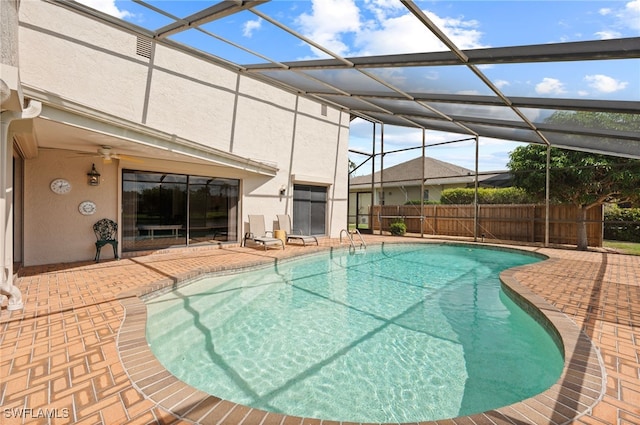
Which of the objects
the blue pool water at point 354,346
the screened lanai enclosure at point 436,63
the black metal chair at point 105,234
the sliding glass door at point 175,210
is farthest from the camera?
the sliding glass door at point 175,210

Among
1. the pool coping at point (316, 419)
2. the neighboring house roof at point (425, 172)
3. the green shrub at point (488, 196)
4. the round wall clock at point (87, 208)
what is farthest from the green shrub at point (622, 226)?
the round wall clock at point (87, 208)

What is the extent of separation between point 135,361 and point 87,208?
6874mm

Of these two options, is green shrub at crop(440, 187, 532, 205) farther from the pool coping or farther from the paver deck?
the pool coping

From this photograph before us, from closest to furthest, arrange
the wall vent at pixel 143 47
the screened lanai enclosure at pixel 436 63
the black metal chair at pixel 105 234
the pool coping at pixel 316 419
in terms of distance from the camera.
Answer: the pool coping at pixel 316 419 → the screened lanai enclosure at pixel 436 63 → the black metal chair at pixel 105 234 → the wall vent at pixel 143 47

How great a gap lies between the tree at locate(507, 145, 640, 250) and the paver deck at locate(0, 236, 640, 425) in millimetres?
6260

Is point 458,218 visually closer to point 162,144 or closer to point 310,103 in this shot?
point 310,103

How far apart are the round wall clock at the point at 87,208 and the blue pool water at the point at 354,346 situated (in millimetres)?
3866

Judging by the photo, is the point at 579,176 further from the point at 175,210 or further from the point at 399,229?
the point at 175,210

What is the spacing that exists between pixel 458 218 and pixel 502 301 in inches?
438

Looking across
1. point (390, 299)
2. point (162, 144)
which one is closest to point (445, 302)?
point (390, 299)

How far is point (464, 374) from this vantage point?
3.69 metres

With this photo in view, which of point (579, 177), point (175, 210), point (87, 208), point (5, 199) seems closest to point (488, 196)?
point (579, 177)

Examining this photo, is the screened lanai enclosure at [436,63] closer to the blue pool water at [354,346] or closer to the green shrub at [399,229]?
the blue pool water at [354,346]

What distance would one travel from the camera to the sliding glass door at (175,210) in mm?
9297
